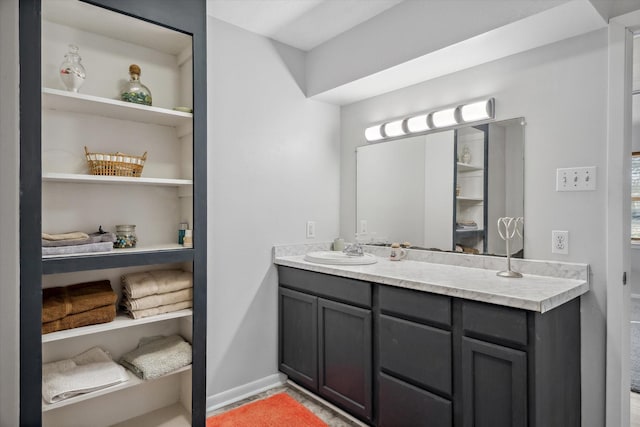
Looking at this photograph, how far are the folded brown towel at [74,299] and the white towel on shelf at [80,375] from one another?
0.92 feet

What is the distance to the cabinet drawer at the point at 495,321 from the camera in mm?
1471

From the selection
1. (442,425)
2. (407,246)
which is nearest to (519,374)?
(442,425)

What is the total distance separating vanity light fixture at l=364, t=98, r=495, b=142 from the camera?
2.19 m

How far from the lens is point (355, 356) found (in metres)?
2.12

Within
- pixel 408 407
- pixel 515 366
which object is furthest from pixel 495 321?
pixel 408 407

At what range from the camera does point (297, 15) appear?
7.73ft

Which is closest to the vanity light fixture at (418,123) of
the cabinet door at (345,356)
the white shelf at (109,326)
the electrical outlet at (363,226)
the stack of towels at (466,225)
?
the stack of towels at (466,225)

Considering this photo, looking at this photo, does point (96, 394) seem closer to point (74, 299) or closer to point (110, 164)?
point (74, 299)

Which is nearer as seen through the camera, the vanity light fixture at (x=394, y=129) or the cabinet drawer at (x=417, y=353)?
the cabinet drawer at (x=417, y=353)

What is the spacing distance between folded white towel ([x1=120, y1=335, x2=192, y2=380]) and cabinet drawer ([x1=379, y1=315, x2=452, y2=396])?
1.03 meters

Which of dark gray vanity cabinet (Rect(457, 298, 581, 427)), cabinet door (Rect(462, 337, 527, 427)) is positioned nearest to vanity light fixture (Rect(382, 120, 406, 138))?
dark gray vanity cabinet (Rect(457, 298, 581, 427))

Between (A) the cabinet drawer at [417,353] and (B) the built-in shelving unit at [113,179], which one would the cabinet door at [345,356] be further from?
(B) the built-in shelving unit at [113,179]

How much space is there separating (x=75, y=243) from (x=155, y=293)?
1.42ft

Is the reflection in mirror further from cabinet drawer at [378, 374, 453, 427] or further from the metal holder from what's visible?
cabinet drawer at [378, 374, 453, 427]
